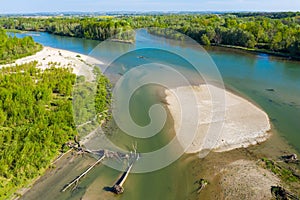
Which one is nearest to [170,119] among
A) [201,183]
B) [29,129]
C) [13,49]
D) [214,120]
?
[214,120]

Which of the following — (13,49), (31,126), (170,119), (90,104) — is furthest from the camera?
(13,49)

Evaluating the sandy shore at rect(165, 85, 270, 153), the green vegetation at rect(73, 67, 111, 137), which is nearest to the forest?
the green vegetation at rect(73, 67, 111, 137)

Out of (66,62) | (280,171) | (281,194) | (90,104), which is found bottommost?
(281,194)

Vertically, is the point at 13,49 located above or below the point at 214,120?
above

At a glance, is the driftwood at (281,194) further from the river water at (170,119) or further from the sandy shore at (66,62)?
the sandy shore at (66,62)

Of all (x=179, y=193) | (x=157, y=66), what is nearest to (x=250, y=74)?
(x=157, y=66)

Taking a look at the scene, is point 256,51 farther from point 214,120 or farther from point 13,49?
point 13,49

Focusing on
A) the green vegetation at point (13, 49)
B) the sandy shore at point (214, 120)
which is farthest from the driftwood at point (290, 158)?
the green vegetation at point (13, 49)
